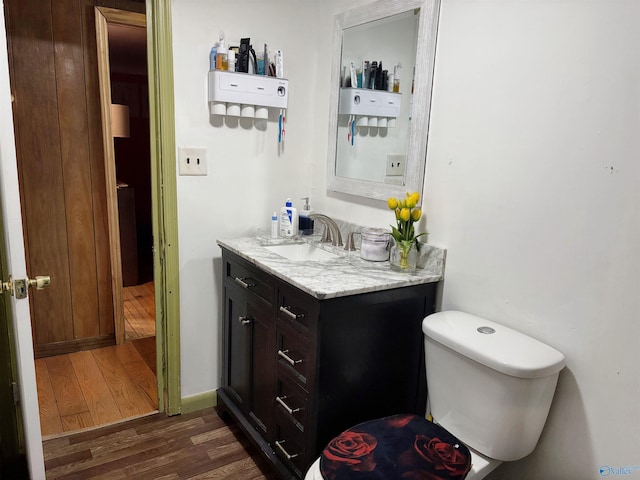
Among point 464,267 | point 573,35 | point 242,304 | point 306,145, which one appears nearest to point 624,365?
point 464,267

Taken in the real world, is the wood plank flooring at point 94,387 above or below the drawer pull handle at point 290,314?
below

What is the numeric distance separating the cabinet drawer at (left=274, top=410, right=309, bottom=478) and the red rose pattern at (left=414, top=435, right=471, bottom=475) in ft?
1.54

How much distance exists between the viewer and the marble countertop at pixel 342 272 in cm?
153

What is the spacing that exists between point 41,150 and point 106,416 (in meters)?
1.46

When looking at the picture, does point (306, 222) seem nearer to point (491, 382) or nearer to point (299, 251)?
point (299, 251)

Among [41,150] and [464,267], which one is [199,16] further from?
[464,267]

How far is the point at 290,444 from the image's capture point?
5.67 ft

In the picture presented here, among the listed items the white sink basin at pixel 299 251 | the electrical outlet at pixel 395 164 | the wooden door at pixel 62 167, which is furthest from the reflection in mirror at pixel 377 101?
the wooden door at pixel 62 167

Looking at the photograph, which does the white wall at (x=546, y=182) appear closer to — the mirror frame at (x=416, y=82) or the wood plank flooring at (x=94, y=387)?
the mirror frame at (x=416, y=82)

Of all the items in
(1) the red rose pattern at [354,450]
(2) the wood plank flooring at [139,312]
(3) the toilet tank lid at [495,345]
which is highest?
(3) the toilet tank lid at [495,345]

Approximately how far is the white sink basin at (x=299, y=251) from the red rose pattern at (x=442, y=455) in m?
0.89

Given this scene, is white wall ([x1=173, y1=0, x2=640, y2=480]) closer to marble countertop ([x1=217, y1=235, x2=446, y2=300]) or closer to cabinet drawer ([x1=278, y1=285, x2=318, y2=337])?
marble countertop ([x1=217, y1=235, x2=446, y2=300])

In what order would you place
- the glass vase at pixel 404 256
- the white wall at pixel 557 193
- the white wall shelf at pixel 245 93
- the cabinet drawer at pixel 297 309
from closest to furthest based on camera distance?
1. the white wall at pixel 557 193
2. the cabinet drawer at pixel 297 309
3. the glass vase at pixel 404 256
4. the white wall shelf at pixel 245 93

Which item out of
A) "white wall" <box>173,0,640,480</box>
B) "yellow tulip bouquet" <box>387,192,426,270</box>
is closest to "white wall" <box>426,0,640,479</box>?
"white wall" <box>173,0,640,480</box>
